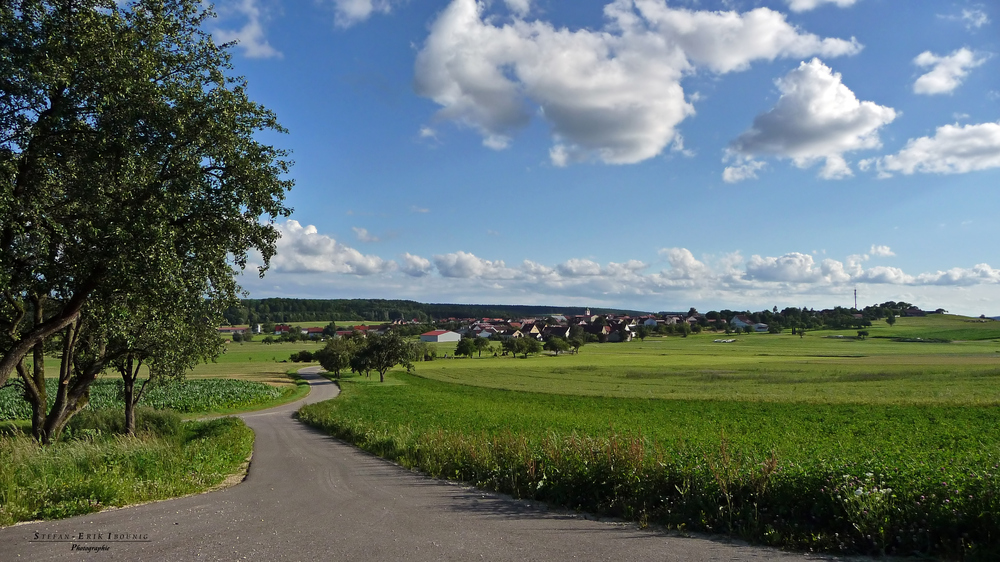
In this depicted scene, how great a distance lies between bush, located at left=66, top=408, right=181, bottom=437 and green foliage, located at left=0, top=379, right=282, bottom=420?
38.8ft

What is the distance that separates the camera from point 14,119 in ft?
35.6

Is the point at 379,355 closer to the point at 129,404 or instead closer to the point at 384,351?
the point at 384,351

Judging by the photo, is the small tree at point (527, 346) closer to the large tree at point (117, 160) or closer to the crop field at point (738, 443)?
the crop field at point (738, 443)

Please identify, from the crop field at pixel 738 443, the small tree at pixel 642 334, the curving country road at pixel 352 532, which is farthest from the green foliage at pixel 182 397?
the small tree at pixel 642 334

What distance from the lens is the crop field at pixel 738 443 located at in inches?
280

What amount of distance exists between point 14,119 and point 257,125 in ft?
14.4

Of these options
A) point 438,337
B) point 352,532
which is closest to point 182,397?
point 352,532

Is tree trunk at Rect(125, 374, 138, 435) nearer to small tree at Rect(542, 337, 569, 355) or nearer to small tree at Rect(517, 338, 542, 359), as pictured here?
small tree at Rect(517, 338, 542, 359)

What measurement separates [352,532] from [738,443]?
1542cm

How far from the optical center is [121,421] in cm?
2703

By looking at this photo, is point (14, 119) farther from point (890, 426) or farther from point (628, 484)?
point (890, 426)

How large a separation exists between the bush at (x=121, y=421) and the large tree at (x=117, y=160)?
47.6 feet

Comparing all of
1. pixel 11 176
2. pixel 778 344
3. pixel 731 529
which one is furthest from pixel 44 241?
pixel 778 344

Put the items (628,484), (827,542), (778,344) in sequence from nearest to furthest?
(827,542) → (628,484) → (778,344)
